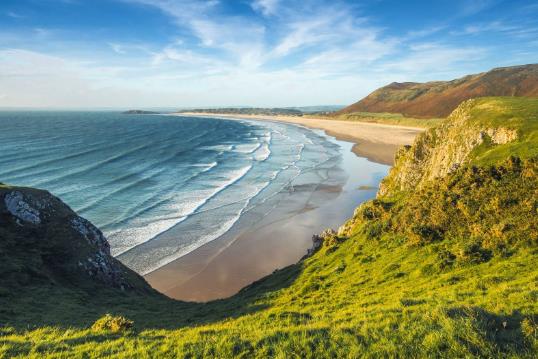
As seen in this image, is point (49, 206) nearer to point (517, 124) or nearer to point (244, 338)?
point (244, 338)

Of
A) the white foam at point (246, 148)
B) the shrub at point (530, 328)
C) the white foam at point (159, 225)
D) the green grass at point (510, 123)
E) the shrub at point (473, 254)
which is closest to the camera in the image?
the shrub at point (530, 328)

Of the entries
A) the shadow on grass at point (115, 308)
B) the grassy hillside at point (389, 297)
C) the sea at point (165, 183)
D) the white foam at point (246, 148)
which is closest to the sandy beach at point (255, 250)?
the sea at point (165, 183)

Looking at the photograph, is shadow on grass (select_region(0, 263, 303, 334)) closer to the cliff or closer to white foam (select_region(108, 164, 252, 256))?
white foam (select_region(108, 164, 252, 256))

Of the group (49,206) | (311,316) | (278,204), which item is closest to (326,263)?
(311,316)

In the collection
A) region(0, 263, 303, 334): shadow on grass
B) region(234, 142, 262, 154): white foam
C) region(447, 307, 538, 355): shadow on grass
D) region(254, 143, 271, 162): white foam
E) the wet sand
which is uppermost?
region(447, 307, 538, 355): shadow on grass

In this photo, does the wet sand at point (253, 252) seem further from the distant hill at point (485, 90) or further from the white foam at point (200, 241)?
the distant hill at point (485, 90)

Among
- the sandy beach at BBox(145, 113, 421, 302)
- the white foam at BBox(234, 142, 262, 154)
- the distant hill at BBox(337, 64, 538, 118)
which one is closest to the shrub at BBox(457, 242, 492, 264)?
the sandy beach at BBox(145, 113, 421, 302)
